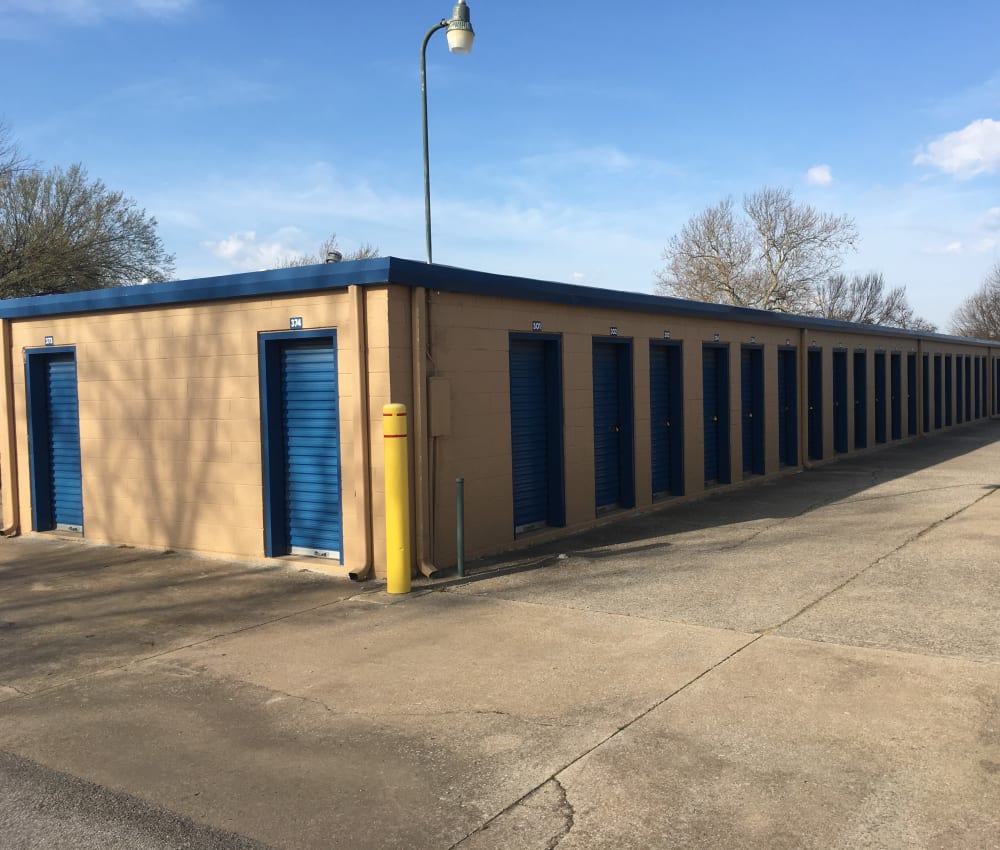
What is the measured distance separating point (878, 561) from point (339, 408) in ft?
18.5

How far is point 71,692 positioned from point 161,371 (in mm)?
5413

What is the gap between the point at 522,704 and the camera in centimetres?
528

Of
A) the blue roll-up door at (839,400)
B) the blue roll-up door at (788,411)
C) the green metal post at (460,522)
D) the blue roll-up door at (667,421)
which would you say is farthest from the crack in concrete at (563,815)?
the blue roll-up door at (839,400)

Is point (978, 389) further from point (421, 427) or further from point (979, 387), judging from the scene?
point (421, 427)

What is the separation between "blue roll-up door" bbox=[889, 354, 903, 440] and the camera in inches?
963

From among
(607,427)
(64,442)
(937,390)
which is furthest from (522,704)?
(937,390)

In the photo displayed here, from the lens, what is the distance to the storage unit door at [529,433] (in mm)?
10562

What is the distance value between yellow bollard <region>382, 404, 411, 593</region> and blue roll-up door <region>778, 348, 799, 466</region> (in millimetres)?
11588

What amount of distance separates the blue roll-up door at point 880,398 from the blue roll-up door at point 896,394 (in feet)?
2.85

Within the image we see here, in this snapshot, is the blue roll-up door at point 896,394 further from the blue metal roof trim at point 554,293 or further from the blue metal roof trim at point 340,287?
the blue metal roof trim at point 340,287

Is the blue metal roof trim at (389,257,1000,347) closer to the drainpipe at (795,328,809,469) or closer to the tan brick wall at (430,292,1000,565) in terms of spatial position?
the tan brick wall at (430,292,1000,565)

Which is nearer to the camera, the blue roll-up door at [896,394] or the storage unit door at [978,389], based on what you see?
the blue roll-up door at [896,394]

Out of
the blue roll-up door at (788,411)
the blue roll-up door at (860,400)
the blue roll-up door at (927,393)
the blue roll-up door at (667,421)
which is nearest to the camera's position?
the blue roll-up door at (667,421)

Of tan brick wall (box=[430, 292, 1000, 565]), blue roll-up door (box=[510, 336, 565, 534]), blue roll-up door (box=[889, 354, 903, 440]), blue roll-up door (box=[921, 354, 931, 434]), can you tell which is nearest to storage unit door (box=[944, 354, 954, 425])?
blue roll-up door (box=[921, 354, 931, 434])
